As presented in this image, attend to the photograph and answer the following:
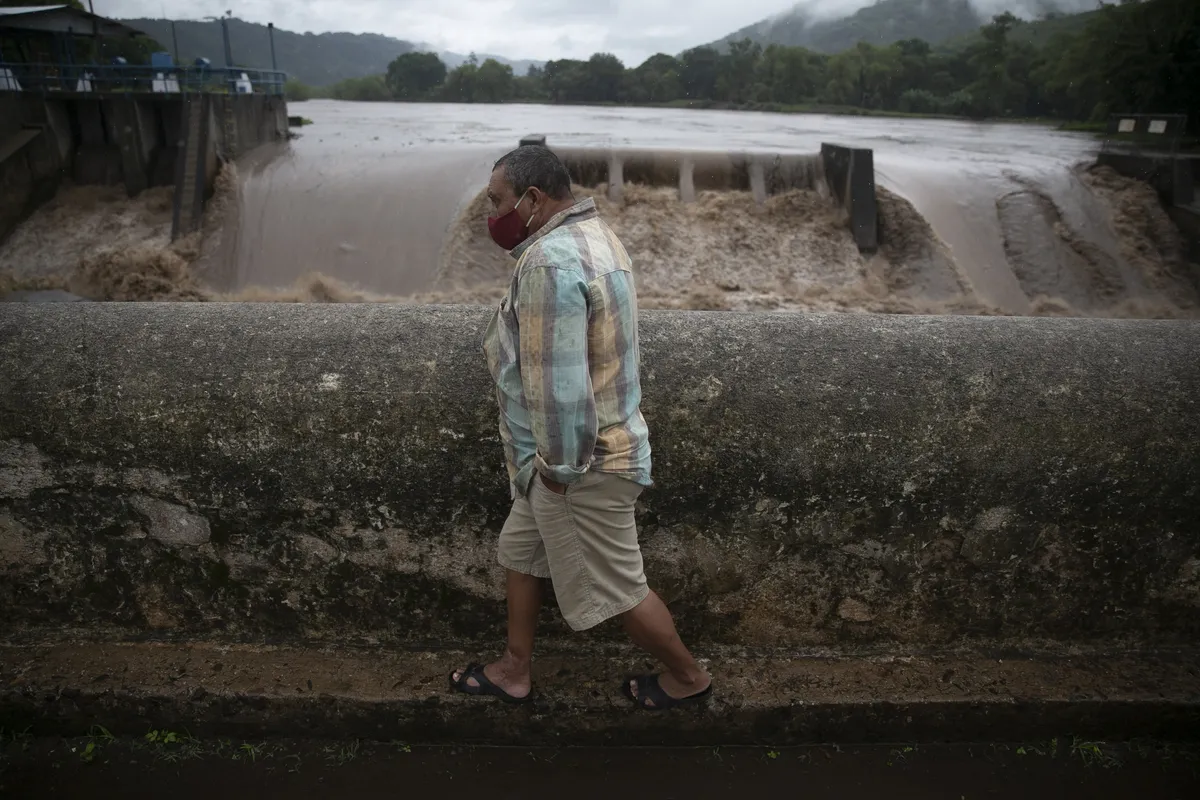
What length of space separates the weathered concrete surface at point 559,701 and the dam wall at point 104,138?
39.1ft

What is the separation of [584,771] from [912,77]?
36.7 meters

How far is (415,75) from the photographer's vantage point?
4916 centimetres

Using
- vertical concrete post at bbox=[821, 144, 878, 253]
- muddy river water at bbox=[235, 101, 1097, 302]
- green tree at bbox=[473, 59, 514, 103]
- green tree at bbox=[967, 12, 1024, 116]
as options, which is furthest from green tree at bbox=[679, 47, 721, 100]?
vertical concrete post at bbox=[821, 144, 878, 253]

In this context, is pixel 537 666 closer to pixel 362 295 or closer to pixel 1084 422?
pixel 1084 422

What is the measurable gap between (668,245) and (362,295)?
3.92 metres

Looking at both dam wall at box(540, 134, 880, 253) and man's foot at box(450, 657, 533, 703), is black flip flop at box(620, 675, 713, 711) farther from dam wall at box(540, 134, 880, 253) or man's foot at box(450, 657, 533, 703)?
dam wall at box(540, 134, 880, 253)

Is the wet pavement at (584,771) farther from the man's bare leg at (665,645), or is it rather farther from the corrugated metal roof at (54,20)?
the corrugated metal roof at (54,20)

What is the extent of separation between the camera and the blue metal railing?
1430 centimetres

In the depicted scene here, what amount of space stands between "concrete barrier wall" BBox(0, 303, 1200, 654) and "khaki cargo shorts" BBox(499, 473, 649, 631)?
0.60 feet

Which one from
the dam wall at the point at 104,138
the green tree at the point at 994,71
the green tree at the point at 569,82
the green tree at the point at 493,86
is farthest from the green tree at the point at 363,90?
the dam wall at the point at 104,138

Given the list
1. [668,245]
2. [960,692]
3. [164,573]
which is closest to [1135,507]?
[960,692]

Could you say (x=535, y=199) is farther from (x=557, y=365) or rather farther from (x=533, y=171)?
(x=557, y=365)

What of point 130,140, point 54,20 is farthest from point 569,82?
point 130,140

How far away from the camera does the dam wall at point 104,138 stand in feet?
41.1
